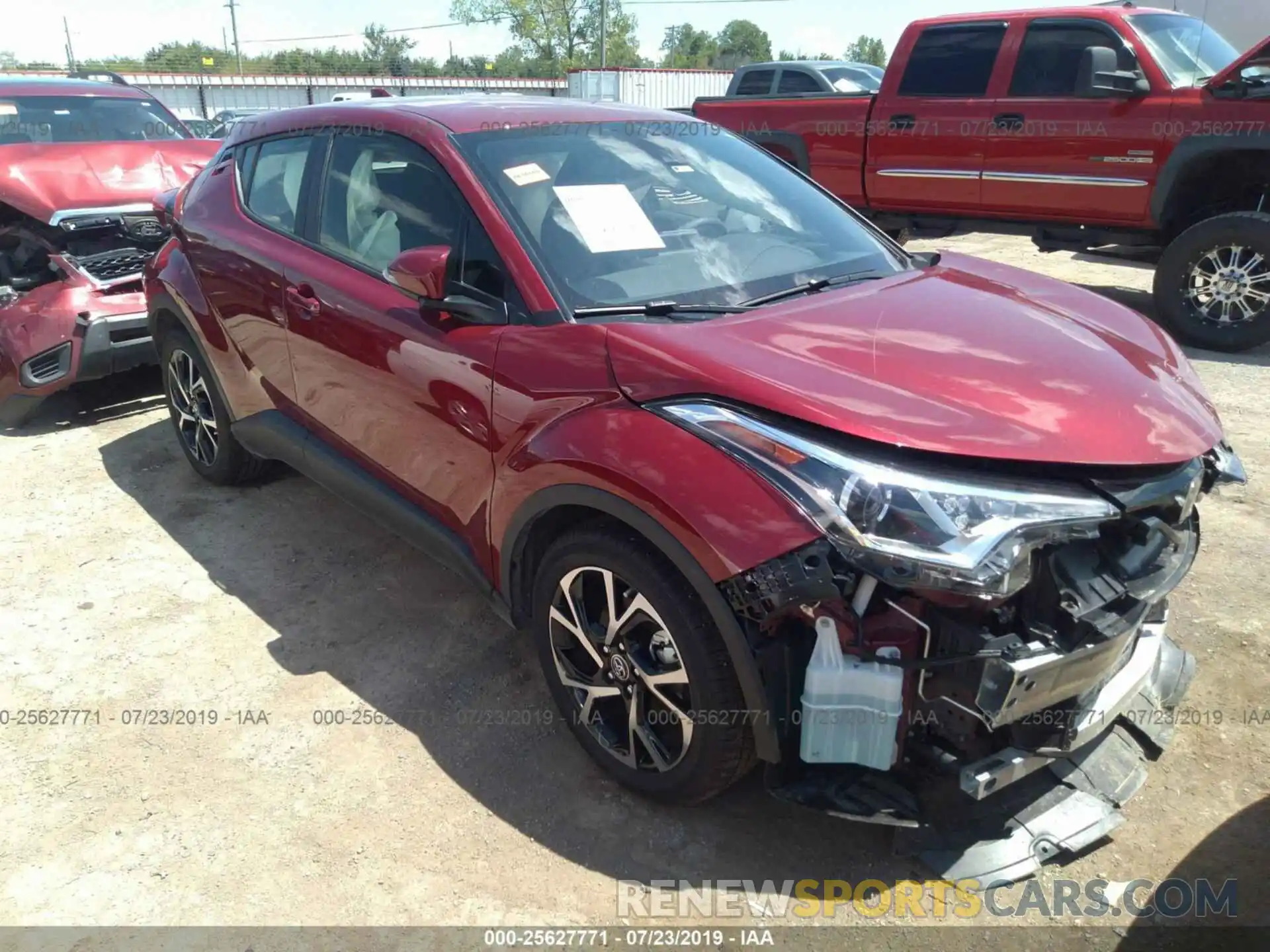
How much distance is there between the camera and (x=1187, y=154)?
6539 mm

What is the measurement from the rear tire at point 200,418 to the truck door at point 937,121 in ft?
19.7

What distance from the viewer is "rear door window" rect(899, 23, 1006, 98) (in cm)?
747

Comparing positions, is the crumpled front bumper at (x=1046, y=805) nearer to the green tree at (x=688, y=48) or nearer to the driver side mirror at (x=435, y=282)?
the driver side mirror at (x=435, y=282)

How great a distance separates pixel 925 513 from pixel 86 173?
6279 millimetres

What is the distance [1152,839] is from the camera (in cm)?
247

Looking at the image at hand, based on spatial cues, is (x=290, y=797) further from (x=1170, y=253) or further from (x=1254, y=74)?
(x=1254, y=74)

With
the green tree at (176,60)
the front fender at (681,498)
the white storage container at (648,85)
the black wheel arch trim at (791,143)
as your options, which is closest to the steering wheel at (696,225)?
the front fender at (681,498)

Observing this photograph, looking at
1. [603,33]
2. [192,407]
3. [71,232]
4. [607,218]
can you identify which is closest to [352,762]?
[607,218]

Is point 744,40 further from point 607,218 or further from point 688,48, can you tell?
point 607,218

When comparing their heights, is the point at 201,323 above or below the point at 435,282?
below

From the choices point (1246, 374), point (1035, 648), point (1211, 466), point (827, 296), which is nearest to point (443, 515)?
point (827, 296)

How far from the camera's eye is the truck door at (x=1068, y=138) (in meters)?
6.77

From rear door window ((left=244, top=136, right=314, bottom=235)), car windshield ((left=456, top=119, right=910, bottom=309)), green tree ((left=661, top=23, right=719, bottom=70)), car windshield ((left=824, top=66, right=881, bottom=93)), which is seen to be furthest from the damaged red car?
green tree ((left=661, top=23, right=719, bottom=70))

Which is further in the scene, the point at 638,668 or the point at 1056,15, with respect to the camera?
the point at 1056,15
